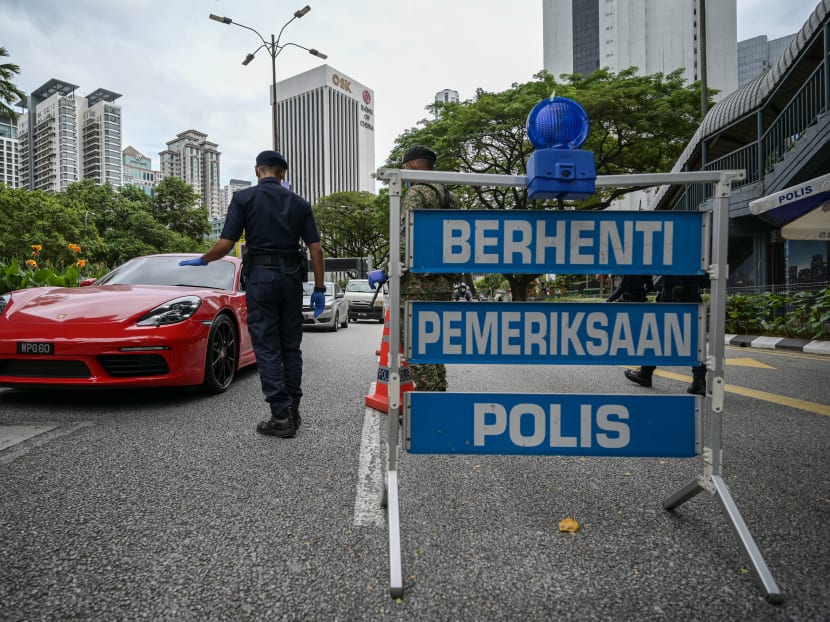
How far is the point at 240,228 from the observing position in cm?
362

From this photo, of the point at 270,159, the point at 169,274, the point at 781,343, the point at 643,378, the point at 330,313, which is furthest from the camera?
the point at 330,313

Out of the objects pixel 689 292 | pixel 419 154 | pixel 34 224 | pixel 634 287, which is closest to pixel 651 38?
pixel 34 224

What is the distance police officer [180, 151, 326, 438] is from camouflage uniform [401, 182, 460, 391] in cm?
73

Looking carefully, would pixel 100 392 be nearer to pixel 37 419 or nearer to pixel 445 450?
pixel 37 419

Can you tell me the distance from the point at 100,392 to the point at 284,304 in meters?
2.25

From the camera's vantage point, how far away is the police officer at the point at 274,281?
353 centimetres

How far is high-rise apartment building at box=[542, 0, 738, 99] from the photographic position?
49.2 metres

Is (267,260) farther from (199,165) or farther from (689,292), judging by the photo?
(199,165)

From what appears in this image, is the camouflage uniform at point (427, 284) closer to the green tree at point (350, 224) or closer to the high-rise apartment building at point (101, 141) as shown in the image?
the green tree at point (350, 224)

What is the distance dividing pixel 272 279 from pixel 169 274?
7.40ft

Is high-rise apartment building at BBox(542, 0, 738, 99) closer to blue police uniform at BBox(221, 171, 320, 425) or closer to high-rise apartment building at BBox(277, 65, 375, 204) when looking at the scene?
high-rise apartment building at BBox(277, 65, 375, 204)

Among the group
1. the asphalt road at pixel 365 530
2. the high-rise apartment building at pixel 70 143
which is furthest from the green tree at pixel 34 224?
the high-rise apartment building at pixel 70 143

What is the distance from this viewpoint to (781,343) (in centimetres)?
943

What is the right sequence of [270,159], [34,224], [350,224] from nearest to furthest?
[270,159], [34,224], [350,224]
